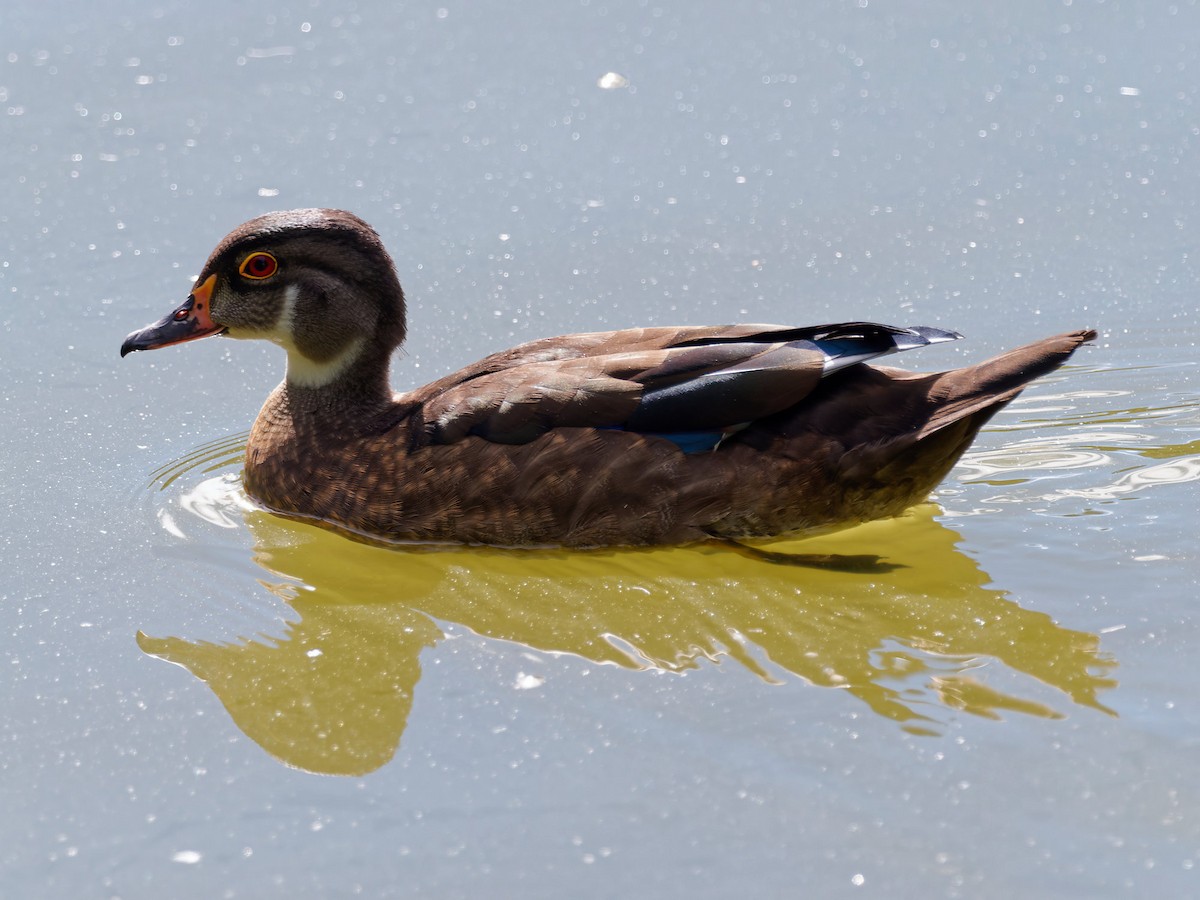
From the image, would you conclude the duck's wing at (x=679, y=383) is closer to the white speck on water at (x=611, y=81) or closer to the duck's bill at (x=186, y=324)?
the duck's bill at (x=186, y=324)

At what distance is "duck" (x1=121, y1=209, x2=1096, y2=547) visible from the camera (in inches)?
254

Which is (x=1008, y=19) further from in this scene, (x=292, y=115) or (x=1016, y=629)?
(x=1016, y=629)

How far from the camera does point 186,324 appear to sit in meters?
7.19

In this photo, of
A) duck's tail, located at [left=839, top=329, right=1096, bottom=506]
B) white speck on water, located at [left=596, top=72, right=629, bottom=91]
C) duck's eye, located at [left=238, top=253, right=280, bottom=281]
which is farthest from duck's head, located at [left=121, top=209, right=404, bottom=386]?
white speck on water, located at [left=596, top=72, right=629, bottom=91]

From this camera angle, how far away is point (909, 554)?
651 centimetres

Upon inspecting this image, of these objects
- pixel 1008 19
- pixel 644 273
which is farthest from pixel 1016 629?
pixel 1008 19

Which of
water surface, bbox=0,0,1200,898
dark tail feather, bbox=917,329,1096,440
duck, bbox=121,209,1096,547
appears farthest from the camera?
duck, bbox=121,209,1096,547

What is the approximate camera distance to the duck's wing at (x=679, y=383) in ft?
21.2

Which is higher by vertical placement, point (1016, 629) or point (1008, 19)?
point (1008, 19)

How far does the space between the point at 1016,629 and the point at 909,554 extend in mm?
824

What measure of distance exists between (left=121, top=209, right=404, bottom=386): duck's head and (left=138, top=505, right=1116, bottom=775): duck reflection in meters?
0.92

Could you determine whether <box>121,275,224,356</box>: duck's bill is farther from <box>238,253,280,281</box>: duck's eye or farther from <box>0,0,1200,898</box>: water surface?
<box>0,0,1200,898</box>: water surface

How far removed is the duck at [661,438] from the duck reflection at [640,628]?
15 cm

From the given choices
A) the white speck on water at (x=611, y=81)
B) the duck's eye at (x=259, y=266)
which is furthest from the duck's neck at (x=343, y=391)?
the white speck on water at (x=611, y=81)
